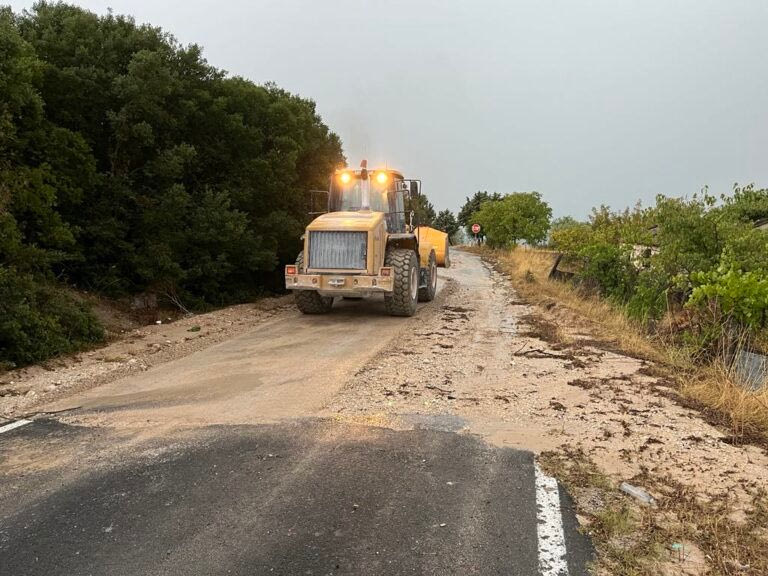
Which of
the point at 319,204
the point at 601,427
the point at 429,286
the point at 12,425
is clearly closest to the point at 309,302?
the point at 319,204

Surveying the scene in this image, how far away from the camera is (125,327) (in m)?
9.95

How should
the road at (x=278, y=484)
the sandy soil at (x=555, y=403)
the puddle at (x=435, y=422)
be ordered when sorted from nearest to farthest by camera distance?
the road at (x=278, y=484)
the sandy soil at (x=555, y=403)
the puddle at (x=435, y=422)

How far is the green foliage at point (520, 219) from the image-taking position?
34500 mm

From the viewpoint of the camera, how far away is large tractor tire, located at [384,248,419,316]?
1073 centimetres

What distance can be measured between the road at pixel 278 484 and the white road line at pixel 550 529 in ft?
0.04

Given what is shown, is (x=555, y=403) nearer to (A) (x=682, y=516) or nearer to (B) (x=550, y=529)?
(A) (x=682, y=516)

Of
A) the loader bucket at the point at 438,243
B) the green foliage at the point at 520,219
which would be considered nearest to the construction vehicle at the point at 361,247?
the loader bucket at the point at 438,243

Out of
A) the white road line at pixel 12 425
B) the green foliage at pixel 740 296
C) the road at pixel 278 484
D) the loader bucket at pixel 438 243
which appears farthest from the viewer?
the loader bucket at pixel 438 243

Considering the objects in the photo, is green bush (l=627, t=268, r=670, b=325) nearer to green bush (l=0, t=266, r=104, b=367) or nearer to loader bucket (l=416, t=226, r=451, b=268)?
loader bucket (l=416, t=226, r=451, b=268)

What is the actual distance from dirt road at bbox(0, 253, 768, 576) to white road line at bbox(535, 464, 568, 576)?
0.5 inches

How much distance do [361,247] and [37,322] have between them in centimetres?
538

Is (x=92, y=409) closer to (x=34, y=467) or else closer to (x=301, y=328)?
(x=34, y=467)

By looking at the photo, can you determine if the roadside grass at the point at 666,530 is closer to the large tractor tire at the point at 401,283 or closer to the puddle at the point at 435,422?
the puddle at the point at 435,422

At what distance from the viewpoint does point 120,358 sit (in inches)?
307
